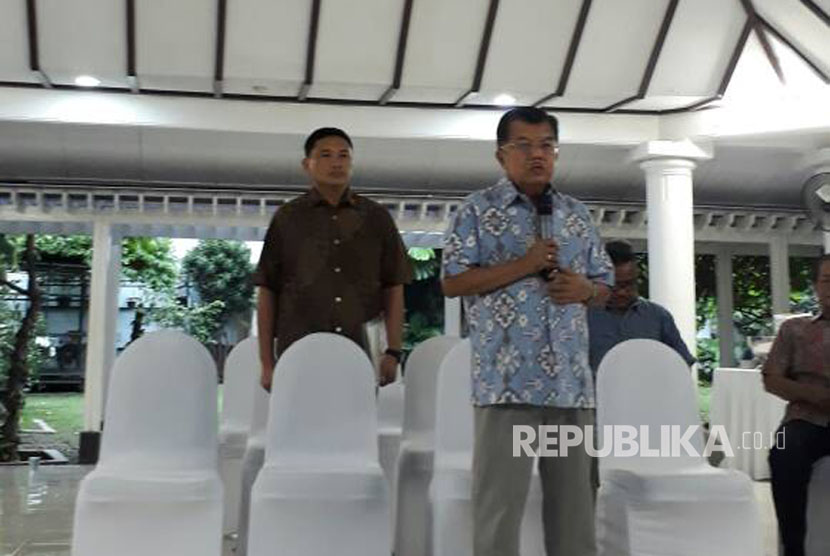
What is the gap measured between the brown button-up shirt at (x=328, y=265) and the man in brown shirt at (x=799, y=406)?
5.12 ft

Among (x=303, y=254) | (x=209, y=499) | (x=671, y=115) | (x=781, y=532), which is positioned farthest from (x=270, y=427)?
(x=671, y=115)

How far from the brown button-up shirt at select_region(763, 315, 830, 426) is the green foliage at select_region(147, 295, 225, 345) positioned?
224 inches

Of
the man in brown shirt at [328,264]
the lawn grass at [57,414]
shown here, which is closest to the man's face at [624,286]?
the man in brown shirt at [328,264]

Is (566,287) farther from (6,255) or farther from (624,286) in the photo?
(6,255)

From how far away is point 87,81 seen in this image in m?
5.89

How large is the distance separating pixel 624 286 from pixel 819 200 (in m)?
3.76

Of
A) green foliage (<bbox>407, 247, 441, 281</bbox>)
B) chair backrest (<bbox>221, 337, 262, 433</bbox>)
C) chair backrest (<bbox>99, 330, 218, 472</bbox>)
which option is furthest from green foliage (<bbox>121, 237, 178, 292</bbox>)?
chair backrest (<bbox>99, 330, 218, 472</bbox>)

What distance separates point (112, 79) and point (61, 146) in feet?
5.20

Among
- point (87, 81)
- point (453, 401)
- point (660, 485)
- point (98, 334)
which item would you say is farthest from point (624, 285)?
point (98, 334)

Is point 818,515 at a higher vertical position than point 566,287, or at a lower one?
lower

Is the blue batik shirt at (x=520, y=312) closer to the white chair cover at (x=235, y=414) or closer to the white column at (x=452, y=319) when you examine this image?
the white chair cover at (x=235, y=414)

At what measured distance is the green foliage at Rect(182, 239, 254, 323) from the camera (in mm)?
8047

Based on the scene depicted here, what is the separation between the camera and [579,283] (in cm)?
202

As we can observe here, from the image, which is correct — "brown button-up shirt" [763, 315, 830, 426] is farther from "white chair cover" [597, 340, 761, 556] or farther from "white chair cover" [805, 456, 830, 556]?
"white chair cover" [597, 340, 761, 556]
